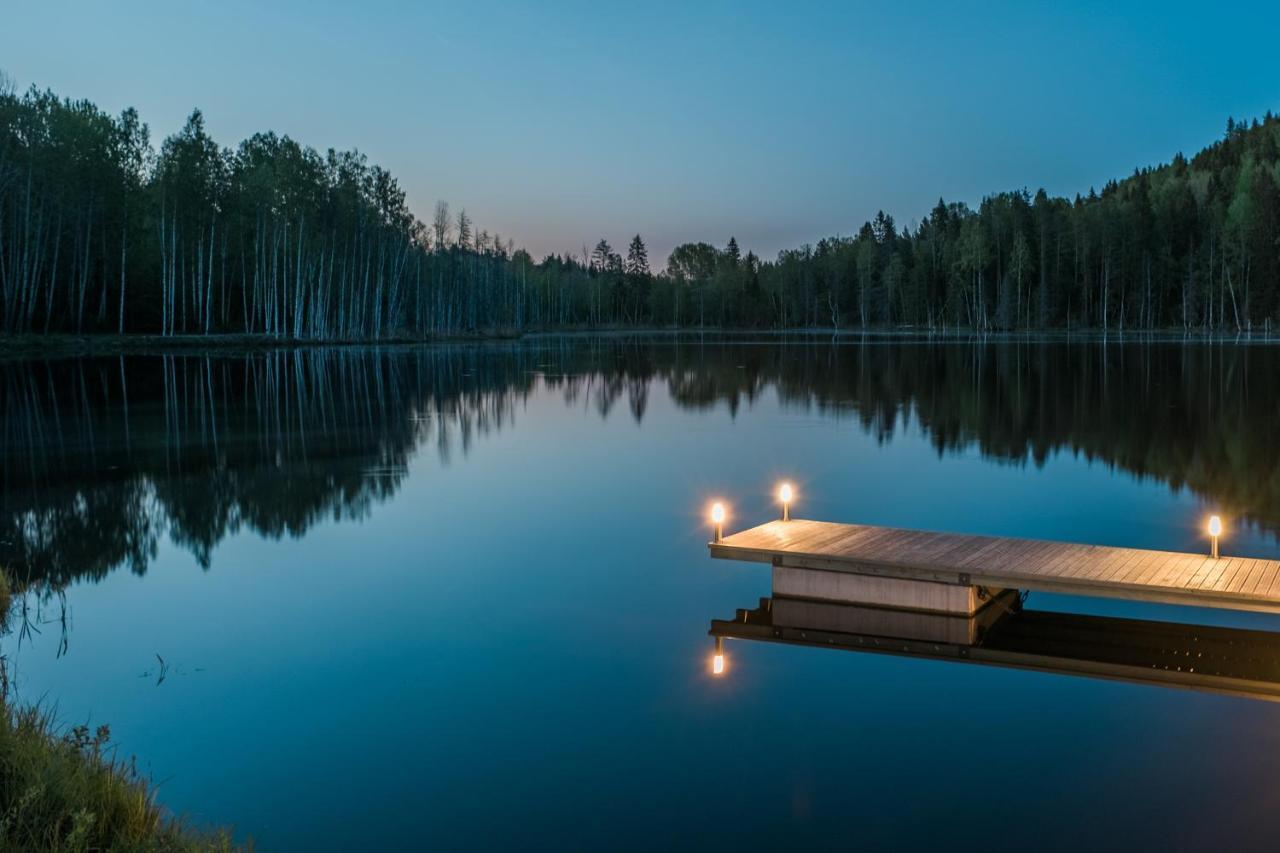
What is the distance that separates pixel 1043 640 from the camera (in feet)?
35.2

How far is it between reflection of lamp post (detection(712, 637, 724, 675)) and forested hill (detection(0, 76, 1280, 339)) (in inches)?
2126

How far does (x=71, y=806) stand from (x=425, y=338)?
3502 inches

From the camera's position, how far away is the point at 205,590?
1297 centimetres

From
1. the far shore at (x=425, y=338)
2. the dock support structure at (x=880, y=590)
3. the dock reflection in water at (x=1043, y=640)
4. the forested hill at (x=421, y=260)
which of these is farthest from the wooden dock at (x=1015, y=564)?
the forested hill at (x=421, y=260)

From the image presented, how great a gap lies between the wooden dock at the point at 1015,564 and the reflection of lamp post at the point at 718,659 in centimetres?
111

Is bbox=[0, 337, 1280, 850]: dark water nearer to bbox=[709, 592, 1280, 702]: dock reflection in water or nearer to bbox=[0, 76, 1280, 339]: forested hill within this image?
bbox=[709, 592, 1280, 702]: dock reflection in water

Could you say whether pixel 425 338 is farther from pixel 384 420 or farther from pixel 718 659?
pixel 718 659

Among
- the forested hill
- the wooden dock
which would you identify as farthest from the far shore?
the wooden dock

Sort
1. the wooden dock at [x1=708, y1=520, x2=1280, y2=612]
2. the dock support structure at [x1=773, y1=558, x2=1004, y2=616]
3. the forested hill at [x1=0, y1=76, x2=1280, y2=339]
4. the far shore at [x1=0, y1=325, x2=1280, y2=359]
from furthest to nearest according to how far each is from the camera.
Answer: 1. the forested hill at [x1=0, y1=76, x2=1280, y2=339]
2. the far shore at [x1=0, y1=325, x2=1280, y2=359]
3. the dock support structure at [x1=773, y1=558, x2=1004, y2=616]
4. the wooden dock at [x1=708, y1=520, x2=1280, y2=612]

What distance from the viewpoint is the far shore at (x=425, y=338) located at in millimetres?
55281

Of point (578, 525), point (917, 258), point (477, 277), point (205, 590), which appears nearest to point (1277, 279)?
point (917, 258)

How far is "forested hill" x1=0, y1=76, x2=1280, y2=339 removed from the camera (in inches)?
2514

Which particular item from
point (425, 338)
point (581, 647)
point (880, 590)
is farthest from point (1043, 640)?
point (425, 338)

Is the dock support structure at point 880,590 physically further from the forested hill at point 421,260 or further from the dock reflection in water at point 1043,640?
the forested hill at point 421,260
